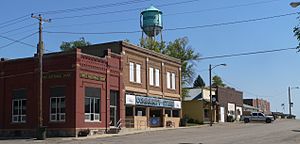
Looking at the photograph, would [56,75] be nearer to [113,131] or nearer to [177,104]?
[113,131]

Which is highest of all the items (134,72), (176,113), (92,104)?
(134,72)

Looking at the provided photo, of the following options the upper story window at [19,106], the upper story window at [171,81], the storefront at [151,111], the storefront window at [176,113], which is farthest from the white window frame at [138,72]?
the upper story window at [19,106]

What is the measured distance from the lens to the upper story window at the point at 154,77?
184ft

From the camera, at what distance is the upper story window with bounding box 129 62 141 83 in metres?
51.7

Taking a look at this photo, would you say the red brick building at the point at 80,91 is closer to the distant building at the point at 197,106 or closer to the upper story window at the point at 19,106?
the upper story window at the point at 19,106

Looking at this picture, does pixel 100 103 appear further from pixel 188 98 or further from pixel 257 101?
pixel 257 101

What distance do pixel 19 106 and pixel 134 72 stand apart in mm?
13247

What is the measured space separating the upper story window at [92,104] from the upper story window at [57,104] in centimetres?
211

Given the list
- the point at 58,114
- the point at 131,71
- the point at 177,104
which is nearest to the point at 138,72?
the point at 131,71

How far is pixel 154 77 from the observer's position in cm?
5703

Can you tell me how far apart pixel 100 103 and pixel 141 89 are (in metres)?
8.98

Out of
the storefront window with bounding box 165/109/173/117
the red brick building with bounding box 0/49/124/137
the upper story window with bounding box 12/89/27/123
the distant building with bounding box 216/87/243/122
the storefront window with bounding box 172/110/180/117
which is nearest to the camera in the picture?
the red brick building with bounding box 0/49/124/137

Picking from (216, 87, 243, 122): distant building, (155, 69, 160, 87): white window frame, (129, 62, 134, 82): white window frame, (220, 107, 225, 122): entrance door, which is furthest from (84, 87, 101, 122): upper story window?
(220, 107, 225, 122): entrance door

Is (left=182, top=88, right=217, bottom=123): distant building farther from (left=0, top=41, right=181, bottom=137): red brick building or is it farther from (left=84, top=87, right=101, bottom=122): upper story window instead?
(left=84, top=87, right=101, bottom=122): upper story window
